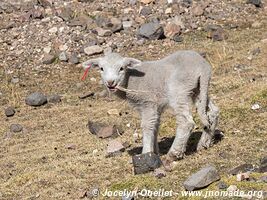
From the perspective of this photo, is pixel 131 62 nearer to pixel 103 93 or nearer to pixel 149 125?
pixel 149 125

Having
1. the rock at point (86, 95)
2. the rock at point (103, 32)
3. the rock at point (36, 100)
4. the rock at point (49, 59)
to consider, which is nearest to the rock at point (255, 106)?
the rock at point (86, 95)

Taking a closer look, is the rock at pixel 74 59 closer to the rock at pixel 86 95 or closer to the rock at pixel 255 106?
the rock at pixel 86 95

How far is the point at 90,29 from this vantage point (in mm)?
22672

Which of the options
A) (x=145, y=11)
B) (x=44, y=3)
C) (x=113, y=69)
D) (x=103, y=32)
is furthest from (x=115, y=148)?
(x=44, y=3)

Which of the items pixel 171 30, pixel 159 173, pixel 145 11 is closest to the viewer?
pixel 159 173

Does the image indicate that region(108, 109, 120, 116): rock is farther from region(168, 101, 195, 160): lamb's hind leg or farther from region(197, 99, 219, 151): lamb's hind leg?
region(168, 101, 195, 160): lamb's hind leg

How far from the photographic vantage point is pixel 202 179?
1003 centimetres

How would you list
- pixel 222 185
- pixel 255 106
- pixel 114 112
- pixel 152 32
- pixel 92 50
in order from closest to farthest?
1. pixel 222 185
2. pixel 255 106
3. pixel 114 112
4. pixel 92 50
5. pixel 152 32

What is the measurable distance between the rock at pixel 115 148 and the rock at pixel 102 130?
3.46 feet

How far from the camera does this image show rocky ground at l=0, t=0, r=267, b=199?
37.8 ft

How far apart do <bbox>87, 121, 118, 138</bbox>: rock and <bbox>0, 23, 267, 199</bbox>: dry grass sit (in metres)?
0.18

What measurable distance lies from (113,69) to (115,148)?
207 centimetres

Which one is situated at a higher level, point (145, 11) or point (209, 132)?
point (209, 132)

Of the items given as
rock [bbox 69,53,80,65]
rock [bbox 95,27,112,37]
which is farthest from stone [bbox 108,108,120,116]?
rock [bbox 95,27,112,37]
